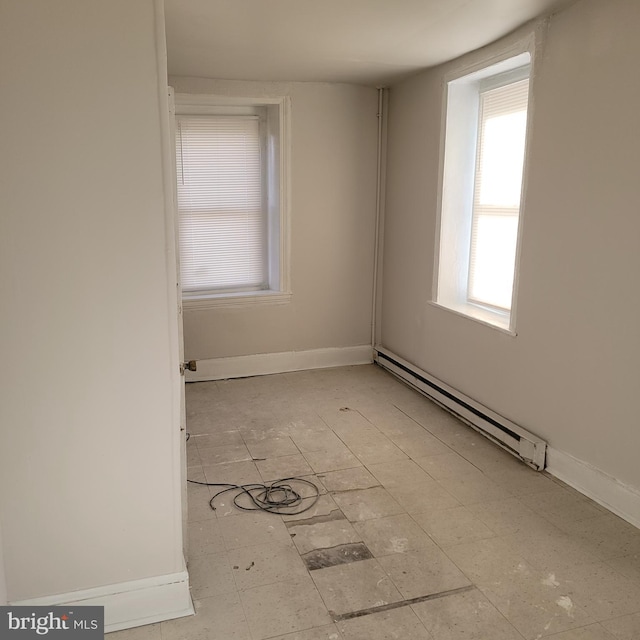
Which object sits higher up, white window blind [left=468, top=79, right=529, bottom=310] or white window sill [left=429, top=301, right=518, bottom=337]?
white window blind [left=468, top=79, right=529, bottom=310]

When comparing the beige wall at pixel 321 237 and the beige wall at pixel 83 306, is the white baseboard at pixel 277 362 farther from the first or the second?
the beige wall at pixel 83 306

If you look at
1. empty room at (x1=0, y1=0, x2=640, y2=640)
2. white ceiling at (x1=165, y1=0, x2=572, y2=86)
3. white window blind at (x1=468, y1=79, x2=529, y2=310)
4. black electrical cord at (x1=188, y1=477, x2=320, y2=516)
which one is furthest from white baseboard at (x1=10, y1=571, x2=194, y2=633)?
white window blind at (x1=468, y1=79, x2=529, y2=310)

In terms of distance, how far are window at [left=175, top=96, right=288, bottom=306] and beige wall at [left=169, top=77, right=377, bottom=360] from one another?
0.41 feet

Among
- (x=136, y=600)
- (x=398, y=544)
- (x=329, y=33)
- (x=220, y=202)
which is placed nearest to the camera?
(x=136, y=600)

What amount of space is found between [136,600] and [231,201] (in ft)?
11.2

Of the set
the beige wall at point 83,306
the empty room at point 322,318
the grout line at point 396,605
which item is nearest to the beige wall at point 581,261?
the empty room at point 322,318

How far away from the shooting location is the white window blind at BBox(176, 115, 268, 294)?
4.79 metres

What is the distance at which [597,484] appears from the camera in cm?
301

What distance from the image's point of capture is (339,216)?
16.7ft

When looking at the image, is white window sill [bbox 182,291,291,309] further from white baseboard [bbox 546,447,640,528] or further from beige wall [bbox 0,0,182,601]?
beige wall [bbox 0,0,182,601]

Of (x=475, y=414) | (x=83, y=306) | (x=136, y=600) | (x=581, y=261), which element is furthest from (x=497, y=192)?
(x=136, y=600)

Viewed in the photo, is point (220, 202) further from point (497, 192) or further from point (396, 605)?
point (396, 605)

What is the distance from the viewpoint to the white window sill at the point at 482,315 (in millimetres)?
3752

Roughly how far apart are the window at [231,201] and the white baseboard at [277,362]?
494mm
